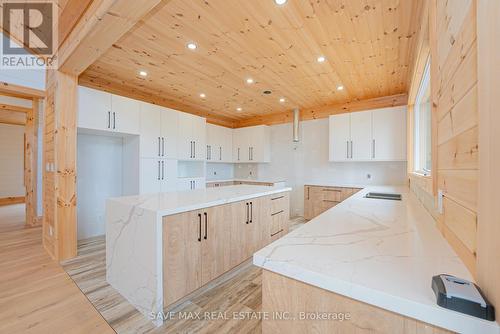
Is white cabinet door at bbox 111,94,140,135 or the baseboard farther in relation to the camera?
the baseboard

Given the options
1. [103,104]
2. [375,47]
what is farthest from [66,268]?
[375,47]

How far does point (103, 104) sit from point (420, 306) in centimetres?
380

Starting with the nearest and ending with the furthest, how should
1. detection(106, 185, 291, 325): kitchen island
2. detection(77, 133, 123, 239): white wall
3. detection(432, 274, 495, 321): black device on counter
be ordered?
detection(432, 274, 495, 321): black device on counter, detection(106, 185, 291, 325): kitchen island, detection(77, 133, 123, 239): white wall

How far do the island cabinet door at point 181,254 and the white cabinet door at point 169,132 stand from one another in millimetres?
2348

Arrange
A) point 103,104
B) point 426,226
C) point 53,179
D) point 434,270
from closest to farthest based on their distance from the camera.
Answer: point 434,270 < point 426,226 < point 53,179 < point 103,104

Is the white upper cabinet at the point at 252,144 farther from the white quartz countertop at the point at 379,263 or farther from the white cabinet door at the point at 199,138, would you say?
→ the white quartz countertop at the point at 379,263

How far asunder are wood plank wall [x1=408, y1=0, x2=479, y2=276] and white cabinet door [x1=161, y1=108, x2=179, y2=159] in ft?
12.1

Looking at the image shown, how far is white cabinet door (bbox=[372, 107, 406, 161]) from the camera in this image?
3666 millimetres

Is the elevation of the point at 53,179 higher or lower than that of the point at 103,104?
lower

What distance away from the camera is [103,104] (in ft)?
10.1

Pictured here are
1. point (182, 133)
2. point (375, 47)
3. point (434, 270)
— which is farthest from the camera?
point (182, 133)

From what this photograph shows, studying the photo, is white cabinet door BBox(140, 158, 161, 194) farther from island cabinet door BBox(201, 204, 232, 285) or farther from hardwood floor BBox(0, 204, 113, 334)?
island cabinet door BBox(201, 204, 232, 285)

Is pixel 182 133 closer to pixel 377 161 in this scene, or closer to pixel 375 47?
pixel 375 47

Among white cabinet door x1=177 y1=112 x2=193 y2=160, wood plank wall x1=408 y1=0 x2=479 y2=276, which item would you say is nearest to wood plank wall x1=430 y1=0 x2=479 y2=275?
wood plank wall x1=408 y1=0 x2=479 y2=276
